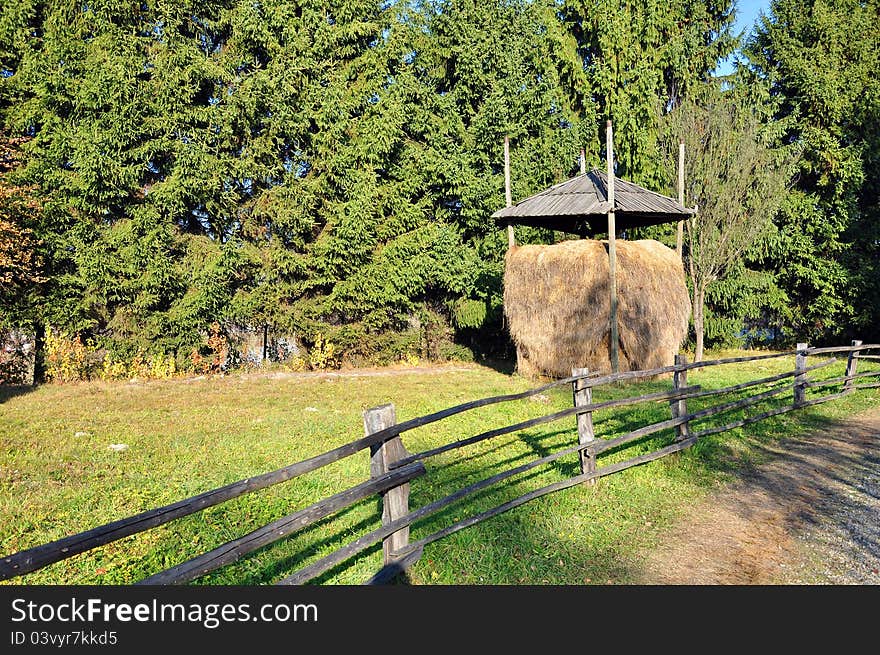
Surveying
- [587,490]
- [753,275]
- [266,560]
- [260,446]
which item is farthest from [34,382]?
[753,275]

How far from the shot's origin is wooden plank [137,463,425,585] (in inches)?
116

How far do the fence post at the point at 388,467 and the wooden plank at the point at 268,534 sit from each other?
0.30ft

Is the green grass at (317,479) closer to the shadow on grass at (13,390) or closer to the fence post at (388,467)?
the shadow on grass at (13,390)

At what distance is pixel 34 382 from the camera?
15.2m

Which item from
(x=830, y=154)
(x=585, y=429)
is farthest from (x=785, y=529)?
(x=830, y=154)

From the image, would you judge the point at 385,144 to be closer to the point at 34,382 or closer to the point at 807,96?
the point at 34,382

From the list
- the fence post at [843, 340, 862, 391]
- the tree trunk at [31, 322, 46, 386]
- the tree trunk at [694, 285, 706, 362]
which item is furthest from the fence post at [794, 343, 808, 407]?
the tree trunk at [31, 322, 46, 386]

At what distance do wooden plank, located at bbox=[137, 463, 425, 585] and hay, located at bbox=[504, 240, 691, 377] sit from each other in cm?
894

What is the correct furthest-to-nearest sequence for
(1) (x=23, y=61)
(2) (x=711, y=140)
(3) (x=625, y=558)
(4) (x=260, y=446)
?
(2) (x=711, y=140) < (1) (x=23, y=61) < (4) (x=260, y=446) < (3) (x=625, y=558)

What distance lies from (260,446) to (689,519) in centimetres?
532

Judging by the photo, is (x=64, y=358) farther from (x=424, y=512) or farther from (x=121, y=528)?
(x=121, y=528)

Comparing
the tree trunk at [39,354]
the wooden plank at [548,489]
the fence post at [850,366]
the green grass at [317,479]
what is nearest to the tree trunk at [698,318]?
the fence post at [850,366]

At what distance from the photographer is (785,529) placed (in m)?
5.17

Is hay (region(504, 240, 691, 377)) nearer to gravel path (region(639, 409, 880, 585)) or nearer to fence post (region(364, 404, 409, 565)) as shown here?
gravel path (region(639, 409, 880, 585))
